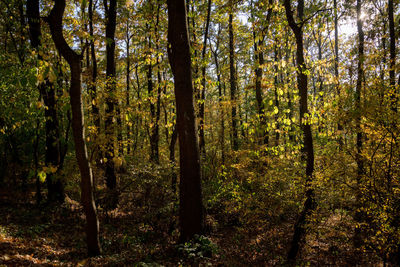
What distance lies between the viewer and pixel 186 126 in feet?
16.2

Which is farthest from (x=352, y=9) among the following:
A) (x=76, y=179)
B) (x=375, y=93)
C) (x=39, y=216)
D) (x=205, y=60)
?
(x=39, y=216)

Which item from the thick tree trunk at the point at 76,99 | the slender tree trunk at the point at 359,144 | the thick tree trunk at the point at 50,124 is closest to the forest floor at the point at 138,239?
the slender tree trunk at the point at 359,144

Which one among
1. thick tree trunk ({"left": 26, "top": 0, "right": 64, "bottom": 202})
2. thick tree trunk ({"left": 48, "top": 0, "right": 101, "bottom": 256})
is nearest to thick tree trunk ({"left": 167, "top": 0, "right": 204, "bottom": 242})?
thick tree trunk ({"left": 48, "top": 0, "right": 101, "bottom": 256})

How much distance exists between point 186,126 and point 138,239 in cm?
440

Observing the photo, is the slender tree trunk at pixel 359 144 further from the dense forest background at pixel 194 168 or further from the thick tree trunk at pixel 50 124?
the thick tree trunk at pixel 50 124

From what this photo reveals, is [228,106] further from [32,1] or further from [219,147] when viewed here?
[32,1]

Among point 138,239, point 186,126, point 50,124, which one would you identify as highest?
point 50,124

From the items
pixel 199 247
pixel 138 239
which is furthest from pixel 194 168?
pixel 138 239

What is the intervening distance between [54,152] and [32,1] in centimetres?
516

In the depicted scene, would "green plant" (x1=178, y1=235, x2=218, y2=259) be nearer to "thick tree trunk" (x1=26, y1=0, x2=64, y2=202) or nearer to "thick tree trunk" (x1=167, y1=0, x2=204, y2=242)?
"thick tree trunk" (x1=167, y1=0, x2=204, y2=242)

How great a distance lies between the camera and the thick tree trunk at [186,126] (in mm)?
4906

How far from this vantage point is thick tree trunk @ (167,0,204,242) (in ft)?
16.1

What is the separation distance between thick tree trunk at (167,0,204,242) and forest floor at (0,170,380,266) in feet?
2.27

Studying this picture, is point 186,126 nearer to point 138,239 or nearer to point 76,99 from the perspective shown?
point 76,99
